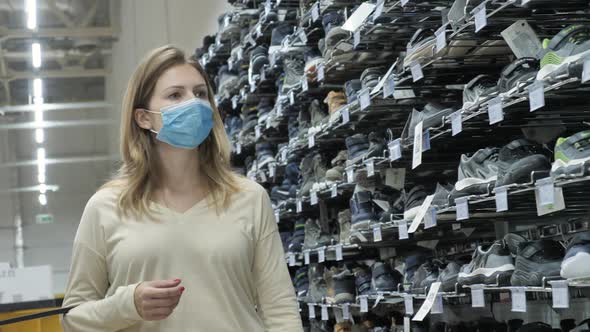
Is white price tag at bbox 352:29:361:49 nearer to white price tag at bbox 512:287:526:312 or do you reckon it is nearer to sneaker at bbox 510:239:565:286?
sneaker at bbox 510:239:565:286

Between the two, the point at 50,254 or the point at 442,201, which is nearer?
the point at 442,201

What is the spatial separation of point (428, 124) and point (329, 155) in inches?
90.2

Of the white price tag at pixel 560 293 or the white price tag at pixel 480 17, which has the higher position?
the white price tag at pixel 480 17

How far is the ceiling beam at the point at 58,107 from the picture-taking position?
46.0 feet

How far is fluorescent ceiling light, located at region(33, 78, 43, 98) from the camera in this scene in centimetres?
1405

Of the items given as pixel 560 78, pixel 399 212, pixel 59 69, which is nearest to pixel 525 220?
pixel 399 212

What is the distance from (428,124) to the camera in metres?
4.05

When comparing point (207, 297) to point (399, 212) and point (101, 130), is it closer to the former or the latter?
point (399, 212)

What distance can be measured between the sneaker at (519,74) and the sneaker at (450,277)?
35.8 inches

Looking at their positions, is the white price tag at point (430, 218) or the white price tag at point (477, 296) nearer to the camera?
the white price tag at point (477, 296)

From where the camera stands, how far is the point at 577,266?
294cm

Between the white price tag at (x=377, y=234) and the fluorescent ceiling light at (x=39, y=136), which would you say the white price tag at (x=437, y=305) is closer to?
the white price tag at (x=377, y=234)

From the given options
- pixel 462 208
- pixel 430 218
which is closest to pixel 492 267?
pixel 462 208

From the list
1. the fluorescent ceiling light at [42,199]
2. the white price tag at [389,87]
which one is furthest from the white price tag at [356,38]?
the fluorescent ceiling light at [42,199]
